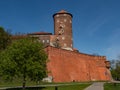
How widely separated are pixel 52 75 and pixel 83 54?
1452cm


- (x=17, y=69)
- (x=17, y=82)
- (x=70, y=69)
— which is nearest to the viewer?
(x=17, y=69)

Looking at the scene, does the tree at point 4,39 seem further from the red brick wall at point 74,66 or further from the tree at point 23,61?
the tree at point 23,61

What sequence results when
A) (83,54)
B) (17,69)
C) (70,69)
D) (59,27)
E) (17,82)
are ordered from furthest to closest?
(59,27) < (83,54) < (70,69) < (17,82) < (17,69)

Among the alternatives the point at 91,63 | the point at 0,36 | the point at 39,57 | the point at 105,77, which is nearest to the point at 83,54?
the point at 91,63

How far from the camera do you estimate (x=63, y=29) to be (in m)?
104

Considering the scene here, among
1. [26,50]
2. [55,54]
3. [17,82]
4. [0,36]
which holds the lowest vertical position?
[17,82]

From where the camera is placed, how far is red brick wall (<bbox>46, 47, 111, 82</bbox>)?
66812 mm

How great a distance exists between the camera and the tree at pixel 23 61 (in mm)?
34812

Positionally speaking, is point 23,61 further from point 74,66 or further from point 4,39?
point 4,39

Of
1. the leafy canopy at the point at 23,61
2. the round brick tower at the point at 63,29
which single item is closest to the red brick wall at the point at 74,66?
the round brick tower at the point at 63,29

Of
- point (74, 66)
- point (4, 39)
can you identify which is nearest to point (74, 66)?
point (74, 66)

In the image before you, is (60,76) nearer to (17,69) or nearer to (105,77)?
(105,77)

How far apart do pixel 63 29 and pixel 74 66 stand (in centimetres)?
3337

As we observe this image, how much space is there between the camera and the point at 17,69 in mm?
34875
